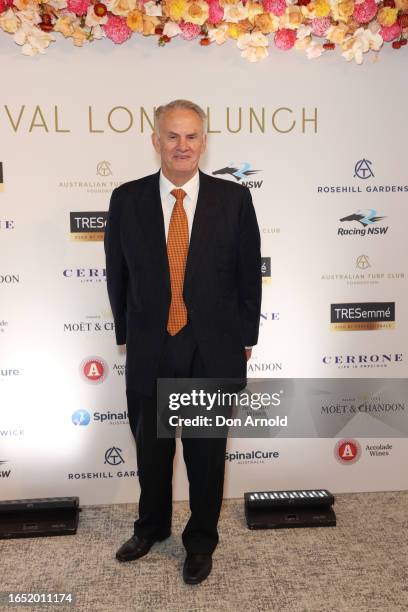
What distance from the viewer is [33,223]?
275cm

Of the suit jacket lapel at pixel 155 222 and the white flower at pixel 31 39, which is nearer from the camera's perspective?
the suit jacket lapel at pixel 155 222

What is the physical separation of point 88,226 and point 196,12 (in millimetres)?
1077

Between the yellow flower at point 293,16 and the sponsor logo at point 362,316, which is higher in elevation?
the yellow flower at point 293,16

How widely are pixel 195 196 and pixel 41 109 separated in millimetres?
955

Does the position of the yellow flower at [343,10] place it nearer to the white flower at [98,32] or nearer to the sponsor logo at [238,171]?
the sponsor logo at [238,171]

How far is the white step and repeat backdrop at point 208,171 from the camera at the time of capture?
270cm

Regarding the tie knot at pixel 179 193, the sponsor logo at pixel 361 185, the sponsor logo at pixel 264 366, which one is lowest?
the sponsor logo at pixel 264 366

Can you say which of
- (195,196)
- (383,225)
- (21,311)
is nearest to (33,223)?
(21,311)

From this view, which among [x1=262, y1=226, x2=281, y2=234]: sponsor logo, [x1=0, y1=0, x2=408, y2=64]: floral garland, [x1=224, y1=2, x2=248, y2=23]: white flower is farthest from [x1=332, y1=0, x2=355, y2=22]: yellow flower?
[x1=262, y1=226, x2=281, y2=234]: sponsor logo

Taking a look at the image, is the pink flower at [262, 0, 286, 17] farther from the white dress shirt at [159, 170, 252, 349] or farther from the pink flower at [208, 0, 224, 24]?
the white dress shirt at [159, 170, 252, 349]

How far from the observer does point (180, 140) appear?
84.1 inches

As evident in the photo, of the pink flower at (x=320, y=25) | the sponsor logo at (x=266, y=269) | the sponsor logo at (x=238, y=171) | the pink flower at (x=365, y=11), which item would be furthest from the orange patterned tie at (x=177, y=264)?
the pink flower at (x=365, y=11)

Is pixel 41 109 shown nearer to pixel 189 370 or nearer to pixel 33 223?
pixel 33 223

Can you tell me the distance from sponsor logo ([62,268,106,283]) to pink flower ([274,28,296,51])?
1.35 metres
